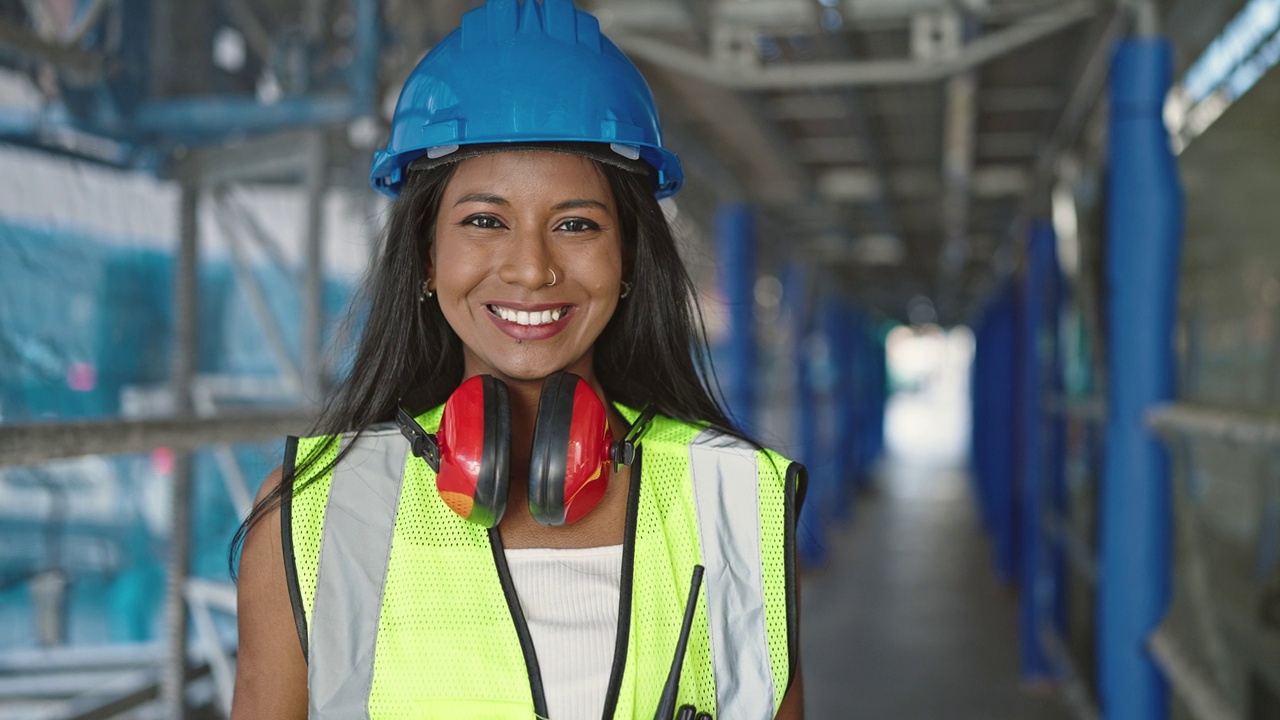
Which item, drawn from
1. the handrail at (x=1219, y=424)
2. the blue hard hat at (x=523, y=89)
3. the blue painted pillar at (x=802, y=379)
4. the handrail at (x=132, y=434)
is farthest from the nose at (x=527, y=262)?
the blue painted pillar at (x=802, y=379)

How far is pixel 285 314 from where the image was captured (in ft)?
13.7

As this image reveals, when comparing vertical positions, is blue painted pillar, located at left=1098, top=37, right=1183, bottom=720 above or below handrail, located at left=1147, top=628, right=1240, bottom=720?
above

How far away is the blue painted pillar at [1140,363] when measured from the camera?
3133mm

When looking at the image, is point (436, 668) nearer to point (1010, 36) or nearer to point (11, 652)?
point (11, 652)

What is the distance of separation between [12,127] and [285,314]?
1.69 meters

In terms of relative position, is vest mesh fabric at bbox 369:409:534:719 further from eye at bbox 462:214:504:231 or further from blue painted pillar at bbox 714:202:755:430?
blue painted pillar at bbox 714:202:755:430

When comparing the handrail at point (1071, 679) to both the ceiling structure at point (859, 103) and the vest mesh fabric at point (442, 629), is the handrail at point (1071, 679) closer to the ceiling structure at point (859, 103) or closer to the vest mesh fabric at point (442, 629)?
the ceiling structure at point (859, 103)

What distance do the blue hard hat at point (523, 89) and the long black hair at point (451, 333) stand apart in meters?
0.07

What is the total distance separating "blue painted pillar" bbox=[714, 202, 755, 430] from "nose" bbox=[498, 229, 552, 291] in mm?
6738

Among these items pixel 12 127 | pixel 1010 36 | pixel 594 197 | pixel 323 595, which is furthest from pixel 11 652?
Answer: pixel 1010 36

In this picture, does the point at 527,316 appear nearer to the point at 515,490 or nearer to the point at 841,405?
the point at 515,490

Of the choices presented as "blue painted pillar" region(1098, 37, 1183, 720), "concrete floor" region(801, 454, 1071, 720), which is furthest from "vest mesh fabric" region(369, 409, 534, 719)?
"concrete floor" region(801, 454, 1071, 720)

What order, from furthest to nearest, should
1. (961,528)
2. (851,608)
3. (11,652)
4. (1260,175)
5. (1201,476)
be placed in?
1. (961,528)
2. (851,608)
3. (1201,476)
4. (1260,175)
5. (11,652)

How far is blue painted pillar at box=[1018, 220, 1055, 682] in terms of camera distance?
6109 millimetres
